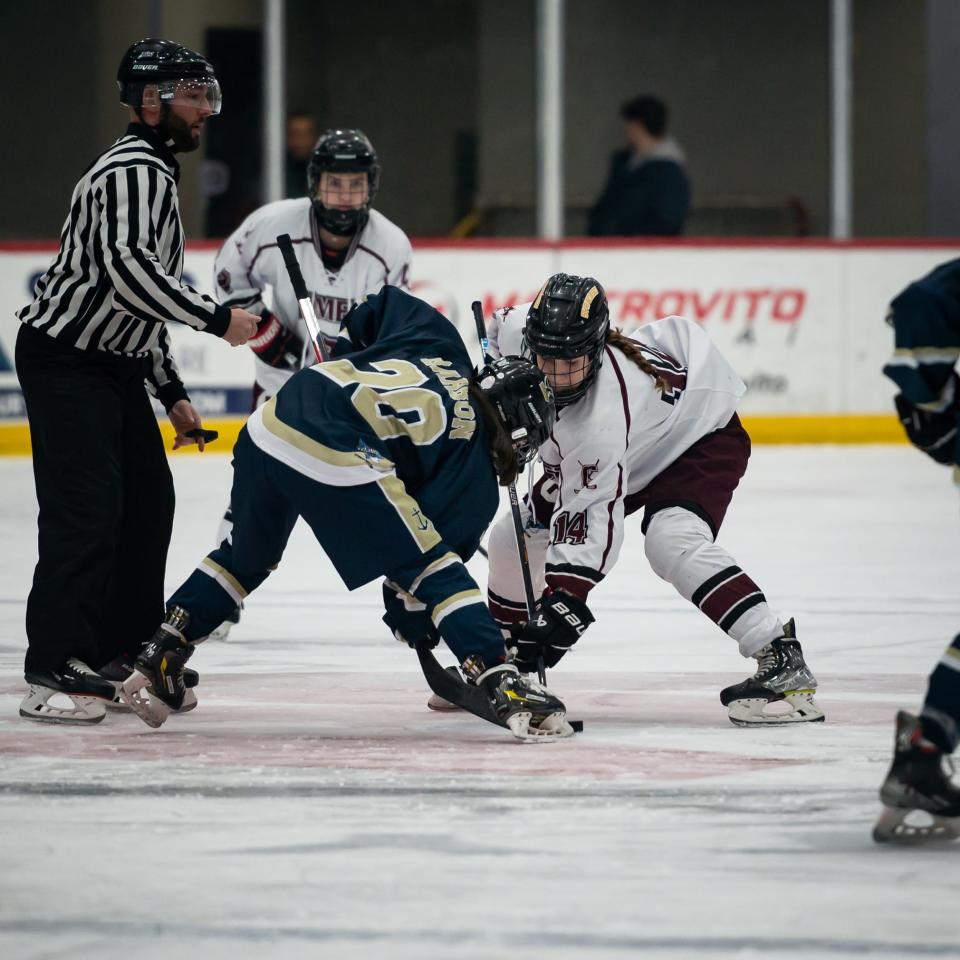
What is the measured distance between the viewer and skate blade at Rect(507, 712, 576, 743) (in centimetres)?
356

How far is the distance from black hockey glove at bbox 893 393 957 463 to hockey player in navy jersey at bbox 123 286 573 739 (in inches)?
33.6

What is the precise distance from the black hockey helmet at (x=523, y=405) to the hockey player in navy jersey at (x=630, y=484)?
6.1 inches

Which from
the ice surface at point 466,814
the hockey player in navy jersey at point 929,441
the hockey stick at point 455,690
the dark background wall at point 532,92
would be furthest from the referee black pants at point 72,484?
the dark background wall at point 532,92

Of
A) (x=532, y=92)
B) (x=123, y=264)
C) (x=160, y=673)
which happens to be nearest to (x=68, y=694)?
(x=160, y=673)

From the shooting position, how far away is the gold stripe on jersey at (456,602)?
3.48 m

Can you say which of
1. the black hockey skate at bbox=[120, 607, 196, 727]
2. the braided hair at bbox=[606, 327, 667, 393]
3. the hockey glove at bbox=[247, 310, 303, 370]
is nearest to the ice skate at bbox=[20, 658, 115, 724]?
the black hockey skate at bbox=[120, 607, 196, 727]

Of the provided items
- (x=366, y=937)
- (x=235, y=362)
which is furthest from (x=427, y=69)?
(x=366, y=937)

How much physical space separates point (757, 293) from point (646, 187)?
873mm

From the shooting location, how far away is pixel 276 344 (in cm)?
533

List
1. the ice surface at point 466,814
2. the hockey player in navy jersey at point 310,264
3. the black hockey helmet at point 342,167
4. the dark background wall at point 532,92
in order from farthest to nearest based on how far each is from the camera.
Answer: the dark background wall at point 532,92
the hockey player in navy jersey at point 310,264
the black hockey helmet at point 342,167
the ice surface at point 466,814

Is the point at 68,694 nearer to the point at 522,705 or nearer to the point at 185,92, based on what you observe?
the point at 522,705

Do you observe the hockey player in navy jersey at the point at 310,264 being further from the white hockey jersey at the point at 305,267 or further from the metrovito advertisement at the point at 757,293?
the metrovito advertisement at the point at 757,293

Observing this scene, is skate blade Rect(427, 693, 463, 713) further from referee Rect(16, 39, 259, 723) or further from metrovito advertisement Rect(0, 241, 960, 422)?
metrovito advertisement Rect(0, 241, 960, 422)

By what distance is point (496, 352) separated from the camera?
4.16 m
